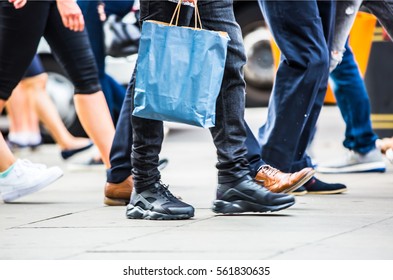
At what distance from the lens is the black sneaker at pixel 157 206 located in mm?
5594

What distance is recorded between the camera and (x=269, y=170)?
6184mm

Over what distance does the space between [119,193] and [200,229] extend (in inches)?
43.0

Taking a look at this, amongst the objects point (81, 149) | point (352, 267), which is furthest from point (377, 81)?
point (352, 267)

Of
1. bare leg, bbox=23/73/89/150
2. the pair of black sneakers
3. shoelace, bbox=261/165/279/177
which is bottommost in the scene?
bare leg, bbox=23/73/89/150

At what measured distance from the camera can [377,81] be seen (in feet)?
30.7

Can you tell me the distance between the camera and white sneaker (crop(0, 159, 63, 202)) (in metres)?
6.55

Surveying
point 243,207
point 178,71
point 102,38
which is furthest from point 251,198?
point 102,38

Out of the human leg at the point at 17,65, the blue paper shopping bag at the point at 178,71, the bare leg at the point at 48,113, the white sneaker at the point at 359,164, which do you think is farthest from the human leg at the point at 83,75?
the bare leg at the point at 48,113

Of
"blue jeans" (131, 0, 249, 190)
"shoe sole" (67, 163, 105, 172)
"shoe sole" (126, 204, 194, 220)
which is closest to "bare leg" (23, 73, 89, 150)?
"shoe sole" (67, 163, 105, 172)

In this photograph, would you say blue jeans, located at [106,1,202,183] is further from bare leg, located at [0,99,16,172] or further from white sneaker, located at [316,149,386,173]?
white sneaker, located at [316,149,386,173]

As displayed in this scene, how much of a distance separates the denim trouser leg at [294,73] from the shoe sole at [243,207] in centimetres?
87

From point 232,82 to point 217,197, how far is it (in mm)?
557

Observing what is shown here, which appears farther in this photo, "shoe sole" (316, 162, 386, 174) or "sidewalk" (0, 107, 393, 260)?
"shoe sole" (316, 162, 386, 174)

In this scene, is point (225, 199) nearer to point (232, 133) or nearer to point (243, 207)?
point (243, 207)
